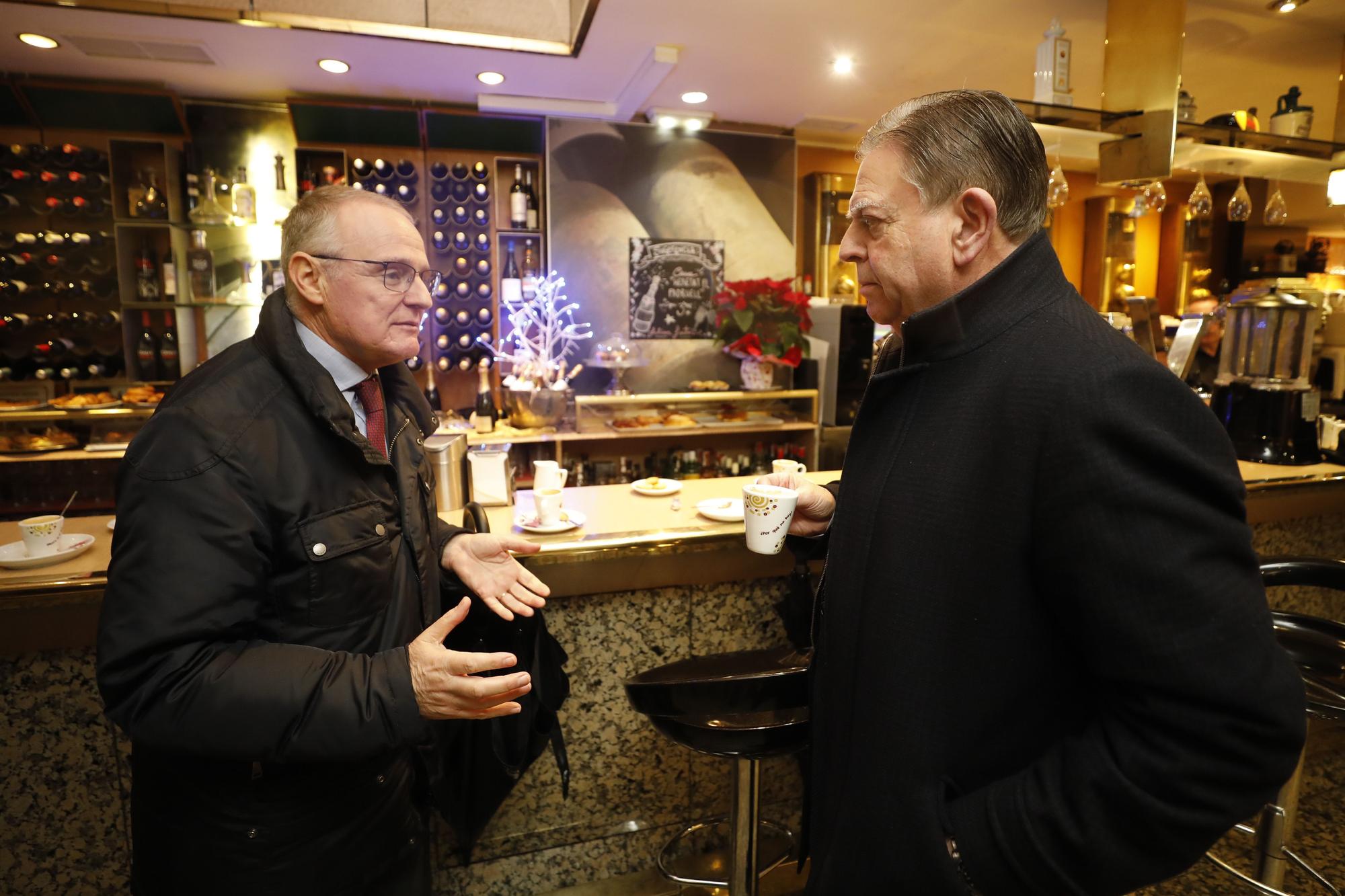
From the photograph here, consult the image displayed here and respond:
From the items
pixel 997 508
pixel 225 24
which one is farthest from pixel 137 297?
pixel 997 508

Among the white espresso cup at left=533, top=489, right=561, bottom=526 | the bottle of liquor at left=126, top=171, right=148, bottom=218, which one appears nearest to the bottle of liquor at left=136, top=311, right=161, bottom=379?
the bottle of liquor at left=126, top=171, right=148, bottom=218

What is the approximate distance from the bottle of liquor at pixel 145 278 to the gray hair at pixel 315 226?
4.34m

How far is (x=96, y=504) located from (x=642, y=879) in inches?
170

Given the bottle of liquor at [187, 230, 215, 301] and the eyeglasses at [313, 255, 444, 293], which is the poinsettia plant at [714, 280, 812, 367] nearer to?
the bottle of liquor at [187, 230, 215, 301]

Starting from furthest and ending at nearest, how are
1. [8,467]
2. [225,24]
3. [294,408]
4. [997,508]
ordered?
[8,467] < [225,24] < [294,408] < [997,508]

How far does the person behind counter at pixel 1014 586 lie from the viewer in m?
0.85

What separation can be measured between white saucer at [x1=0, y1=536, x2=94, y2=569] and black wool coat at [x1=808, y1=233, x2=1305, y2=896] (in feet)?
6.09

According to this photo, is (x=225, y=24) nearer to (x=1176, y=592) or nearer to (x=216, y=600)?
(x=216, y=600)

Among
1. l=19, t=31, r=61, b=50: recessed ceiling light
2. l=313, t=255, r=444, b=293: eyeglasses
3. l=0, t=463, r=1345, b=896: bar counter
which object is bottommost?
l=0, t=463, r=1345, b=896: bar counter

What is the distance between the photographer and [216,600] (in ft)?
3.78

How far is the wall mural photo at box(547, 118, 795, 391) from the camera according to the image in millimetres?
5535

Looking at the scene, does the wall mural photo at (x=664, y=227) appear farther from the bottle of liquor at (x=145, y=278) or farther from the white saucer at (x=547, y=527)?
the white saucer at (x=547, y=527)

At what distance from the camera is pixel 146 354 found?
507cm

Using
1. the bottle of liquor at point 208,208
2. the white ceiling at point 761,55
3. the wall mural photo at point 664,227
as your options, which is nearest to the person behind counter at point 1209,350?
the white ceiling at point 761,55
